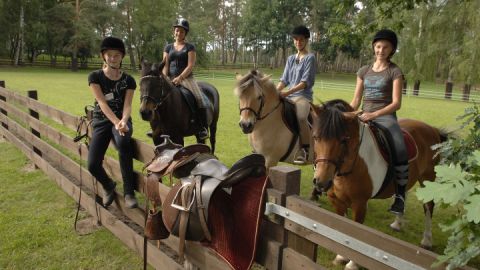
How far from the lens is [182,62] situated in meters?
6.13

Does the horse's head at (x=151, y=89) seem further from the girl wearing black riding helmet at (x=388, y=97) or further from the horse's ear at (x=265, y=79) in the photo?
the girl wearing black riding helmet at (x=388, y=97)

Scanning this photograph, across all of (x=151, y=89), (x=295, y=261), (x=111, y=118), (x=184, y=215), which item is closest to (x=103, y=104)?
(x=111, y=118)

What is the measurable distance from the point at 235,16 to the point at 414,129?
6877 cm

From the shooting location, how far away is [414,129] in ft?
13.7

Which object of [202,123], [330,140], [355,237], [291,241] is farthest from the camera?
[202,123]

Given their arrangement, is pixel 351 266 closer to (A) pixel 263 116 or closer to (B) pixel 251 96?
(A) pixel 263 116

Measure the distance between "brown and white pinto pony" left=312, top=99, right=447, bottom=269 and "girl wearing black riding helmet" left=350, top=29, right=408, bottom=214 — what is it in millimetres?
149

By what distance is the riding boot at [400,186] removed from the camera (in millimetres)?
3614

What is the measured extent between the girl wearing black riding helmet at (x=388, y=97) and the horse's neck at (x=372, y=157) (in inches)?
6.4

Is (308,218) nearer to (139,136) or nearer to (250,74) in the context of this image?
(250,74)

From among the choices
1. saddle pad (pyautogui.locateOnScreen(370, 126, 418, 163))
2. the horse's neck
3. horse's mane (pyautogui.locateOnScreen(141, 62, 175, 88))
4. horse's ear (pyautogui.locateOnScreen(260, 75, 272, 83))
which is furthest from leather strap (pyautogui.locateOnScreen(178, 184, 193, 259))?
horse's mane (pyautogui.locateOnScreen(141, 62, 175, 88))

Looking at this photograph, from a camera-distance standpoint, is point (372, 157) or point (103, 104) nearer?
point (372, 157)

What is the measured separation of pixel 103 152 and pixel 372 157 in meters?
2.70

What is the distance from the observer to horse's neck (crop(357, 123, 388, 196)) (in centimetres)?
335
